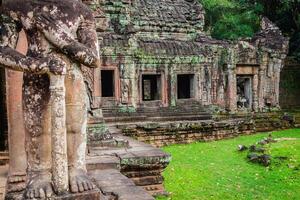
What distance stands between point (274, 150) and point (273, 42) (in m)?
8.46

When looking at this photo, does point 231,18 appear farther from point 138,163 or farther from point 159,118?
point 138,163

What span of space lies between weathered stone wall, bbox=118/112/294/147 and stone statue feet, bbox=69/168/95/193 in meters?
9.13

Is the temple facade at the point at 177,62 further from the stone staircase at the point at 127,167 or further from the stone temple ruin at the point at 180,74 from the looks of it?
the stone staircase at the point at 127,167

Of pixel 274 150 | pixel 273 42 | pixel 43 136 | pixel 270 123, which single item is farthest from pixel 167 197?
pixel 273 42

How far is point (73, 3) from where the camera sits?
3867 mm

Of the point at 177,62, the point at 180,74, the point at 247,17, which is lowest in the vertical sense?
the point at 180,74

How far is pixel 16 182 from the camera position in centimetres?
428

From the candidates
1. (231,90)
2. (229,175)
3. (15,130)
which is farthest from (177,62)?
(15,130)

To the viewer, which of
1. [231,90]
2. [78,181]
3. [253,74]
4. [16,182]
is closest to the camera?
[78,181]

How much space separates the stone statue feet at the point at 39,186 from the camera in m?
3.47

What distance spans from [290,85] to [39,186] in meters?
19.9

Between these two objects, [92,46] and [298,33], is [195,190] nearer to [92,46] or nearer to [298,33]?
[92,46]

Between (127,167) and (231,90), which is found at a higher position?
(231,90)

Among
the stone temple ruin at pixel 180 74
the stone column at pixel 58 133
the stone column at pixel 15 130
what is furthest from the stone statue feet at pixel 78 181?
the stone temple ruin at pixel 180 74
